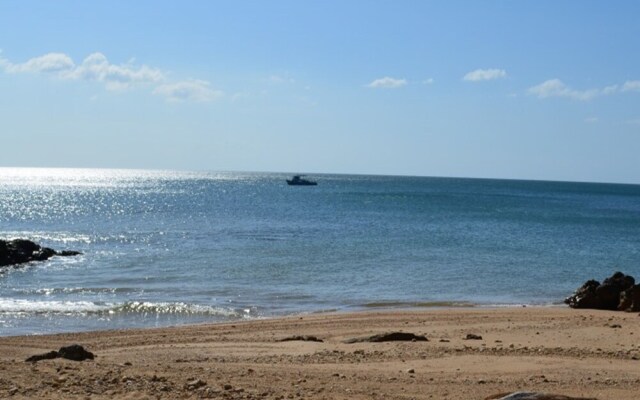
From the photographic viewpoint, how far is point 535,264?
130 ft

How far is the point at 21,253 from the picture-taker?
139 feet

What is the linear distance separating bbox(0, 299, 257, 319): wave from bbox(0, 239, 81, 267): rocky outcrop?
15320 mm

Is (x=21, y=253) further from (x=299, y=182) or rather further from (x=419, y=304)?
(x=299, y=182)

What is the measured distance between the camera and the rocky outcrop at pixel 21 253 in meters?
41.5

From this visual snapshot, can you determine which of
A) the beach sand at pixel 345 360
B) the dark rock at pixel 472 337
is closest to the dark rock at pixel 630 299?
the beach sand at pixel 345 360

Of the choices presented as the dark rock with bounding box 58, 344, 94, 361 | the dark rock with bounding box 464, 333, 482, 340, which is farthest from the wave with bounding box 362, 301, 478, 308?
the dark rock with bounding box 58, 344, 94, 361

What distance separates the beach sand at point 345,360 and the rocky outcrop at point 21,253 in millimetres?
23077

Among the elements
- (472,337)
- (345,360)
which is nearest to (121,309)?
(472,337)

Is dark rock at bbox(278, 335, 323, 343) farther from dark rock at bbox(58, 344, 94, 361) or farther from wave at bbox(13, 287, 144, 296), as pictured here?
wave at bbox(13, 287, 144, 296)

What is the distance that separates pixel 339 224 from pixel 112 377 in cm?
5759

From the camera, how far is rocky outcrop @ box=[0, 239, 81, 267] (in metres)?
41.5

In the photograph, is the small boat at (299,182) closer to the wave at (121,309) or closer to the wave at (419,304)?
the wave at (419,304)

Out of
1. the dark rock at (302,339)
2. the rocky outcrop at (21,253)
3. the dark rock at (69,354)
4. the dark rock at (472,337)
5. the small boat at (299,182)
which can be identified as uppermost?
the small boat at (299,182)

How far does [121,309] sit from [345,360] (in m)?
13.3
